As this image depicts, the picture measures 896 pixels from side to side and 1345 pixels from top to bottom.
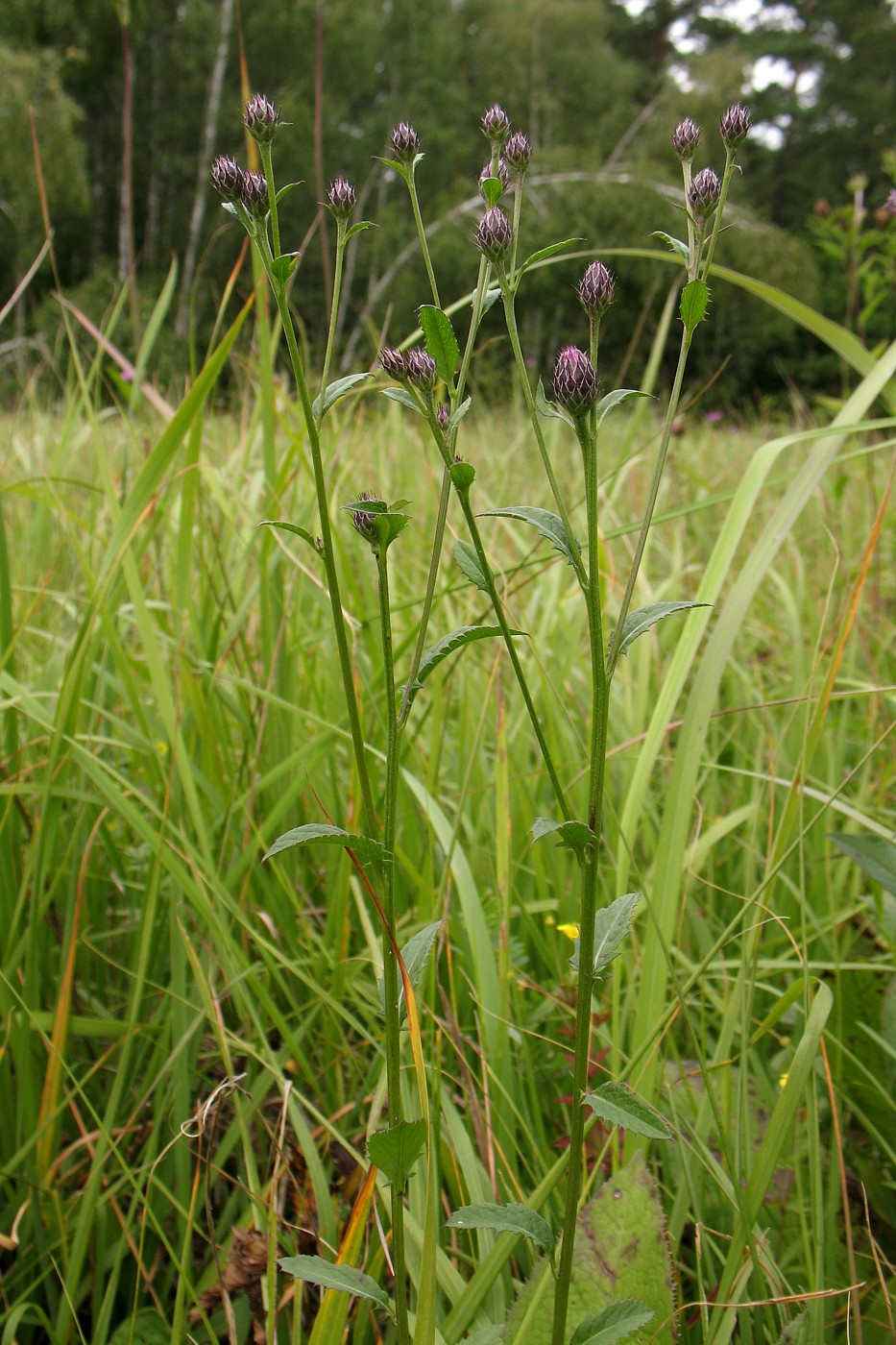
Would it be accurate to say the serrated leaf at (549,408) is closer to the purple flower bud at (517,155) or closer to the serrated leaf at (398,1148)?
the purple flower bud at (517,155)

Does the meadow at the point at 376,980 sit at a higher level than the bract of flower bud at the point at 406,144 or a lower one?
lower

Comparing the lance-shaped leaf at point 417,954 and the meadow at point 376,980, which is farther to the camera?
the meadow at point 376,980

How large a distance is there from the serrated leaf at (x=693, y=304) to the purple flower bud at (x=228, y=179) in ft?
0.71

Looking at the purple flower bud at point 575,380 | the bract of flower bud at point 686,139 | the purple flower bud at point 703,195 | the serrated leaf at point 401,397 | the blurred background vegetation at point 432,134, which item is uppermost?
the blurred background vegetation at point 432,134

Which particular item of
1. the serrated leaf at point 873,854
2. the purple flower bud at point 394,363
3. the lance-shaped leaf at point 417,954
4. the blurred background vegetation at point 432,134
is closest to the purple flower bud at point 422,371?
the purple flower bud at point 394,363

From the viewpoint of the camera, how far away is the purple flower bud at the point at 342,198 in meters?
0.48

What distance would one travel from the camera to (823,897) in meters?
1.05

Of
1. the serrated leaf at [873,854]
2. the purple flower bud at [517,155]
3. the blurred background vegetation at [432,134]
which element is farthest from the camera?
the blurred background vegetation at [432,134]

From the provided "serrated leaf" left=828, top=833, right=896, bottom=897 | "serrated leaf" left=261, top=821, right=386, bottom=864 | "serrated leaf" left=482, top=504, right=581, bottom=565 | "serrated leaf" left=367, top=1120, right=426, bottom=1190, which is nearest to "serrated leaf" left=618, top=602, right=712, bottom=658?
"serrated leaf" left=482, top=504, right=581, bottom=565

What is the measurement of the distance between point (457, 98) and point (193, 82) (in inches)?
179

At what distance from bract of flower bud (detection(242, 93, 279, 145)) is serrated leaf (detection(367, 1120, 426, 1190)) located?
1.58 ft

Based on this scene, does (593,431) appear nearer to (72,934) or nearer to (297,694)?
(72,934)

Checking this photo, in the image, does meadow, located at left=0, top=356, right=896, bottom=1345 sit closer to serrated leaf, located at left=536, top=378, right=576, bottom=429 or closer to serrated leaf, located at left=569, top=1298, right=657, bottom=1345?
serrated leaf, located at left=569, top=1298, right=657, bottom=1345

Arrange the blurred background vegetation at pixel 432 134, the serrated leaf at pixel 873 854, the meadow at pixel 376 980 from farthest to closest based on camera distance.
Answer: the blurred background vegetation at pixel 432 134 < the serrated leaf at pixel 873 854 < the meadow at pixel 376 980
